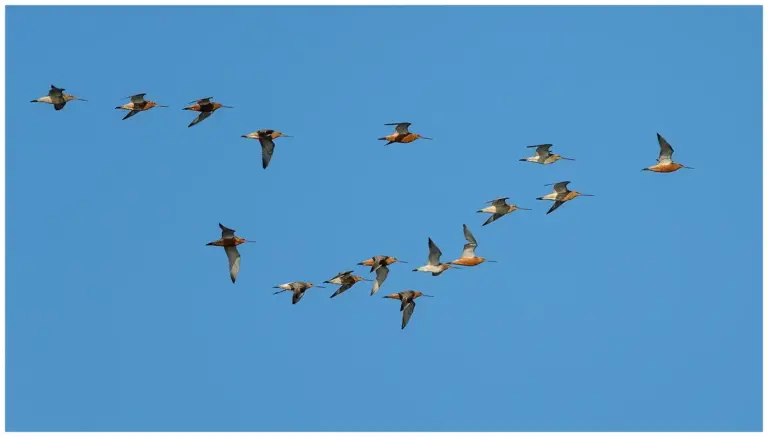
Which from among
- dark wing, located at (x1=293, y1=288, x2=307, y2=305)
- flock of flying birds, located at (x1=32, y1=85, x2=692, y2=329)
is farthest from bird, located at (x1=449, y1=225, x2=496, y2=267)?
dark wing, located at (x1=293, y1=288, x2=307, y2=305)

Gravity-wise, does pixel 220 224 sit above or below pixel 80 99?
below

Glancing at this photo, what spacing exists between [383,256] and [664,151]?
27.0 ft

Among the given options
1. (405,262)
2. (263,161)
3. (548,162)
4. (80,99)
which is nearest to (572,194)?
(548,162)

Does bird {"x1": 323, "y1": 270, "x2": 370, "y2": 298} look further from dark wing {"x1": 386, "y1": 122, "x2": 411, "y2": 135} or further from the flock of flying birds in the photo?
dark wing {"x1": 386, "y1": 122, "x2": 411, "y2": 135}

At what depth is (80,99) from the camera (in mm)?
56938

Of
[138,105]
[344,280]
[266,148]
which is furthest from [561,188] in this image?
[138,105]

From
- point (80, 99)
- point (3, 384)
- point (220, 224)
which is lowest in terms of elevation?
point (3, 384)

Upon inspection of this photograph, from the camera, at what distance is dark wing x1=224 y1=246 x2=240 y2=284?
5672 centimetres

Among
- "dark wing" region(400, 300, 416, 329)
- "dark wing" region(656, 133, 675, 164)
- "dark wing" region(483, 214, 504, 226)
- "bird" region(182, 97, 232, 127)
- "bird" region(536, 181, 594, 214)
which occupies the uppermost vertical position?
"bird" region(182, 97, 232, 127)

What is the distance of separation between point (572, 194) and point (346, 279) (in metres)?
6.78

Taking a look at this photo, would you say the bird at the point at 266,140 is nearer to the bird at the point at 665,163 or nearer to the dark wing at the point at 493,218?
the dark wing at the point at 493,218

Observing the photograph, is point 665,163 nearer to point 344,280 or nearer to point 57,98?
point 344,280

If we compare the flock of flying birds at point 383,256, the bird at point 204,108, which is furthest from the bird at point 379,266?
the bird at point 204,108

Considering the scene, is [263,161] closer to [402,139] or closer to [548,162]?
[402,139]
